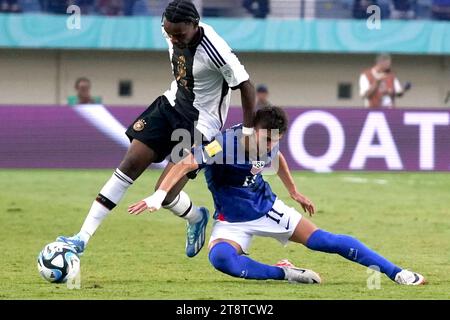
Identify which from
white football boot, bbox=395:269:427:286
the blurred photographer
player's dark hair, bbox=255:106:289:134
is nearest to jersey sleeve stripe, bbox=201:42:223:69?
player's dark hair, bbox=255:106:289:134

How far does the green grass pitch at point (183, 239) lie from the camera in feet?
29.0

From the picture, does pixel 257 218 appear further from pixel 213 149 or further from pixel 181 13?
pixel 181 13

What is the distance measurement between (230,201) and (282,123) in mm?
731

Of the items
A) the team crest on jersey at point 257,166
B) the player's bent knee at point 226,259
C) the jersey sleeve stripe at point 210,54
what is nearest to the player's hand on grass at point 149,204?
the player's bent knee at point 226,259

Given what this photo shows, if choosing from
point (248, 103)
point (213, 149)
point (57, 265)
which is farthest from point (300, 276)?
point (57, 265)

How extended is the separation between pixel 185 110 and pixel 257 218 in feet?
5.05

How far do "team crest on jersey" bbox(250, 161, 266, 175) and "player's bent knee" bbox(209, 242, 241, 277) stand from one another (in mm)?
628

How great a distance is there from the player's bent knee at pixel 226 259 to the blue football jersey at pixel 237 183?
0.31 m

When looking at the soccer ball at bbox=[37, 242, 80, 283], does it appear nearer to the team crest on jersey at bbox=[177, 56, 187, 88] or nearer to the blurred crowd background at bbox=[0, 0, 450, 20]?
the team crest on jersey at bbox=[177, 56, 187, 88]

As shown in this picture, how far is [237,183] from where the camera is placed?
940 cm

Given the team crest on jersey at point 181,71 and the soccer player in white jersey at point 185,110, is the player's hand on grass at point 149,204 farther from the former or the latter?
the team crest on jersey at point 181,71

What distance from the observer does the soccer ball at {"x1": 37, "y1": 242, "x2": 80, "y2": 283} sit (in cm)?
917

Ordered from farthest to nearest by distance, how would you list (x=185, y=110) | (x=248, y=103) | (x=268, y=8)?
(x=268, y=8), (x=185, y=110), (x=248, y=103)

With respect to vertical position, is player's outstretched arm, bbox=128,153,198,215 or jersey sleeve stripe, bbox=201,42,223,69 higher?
jersey sleeve stripe, bbox=201,42,223,69
